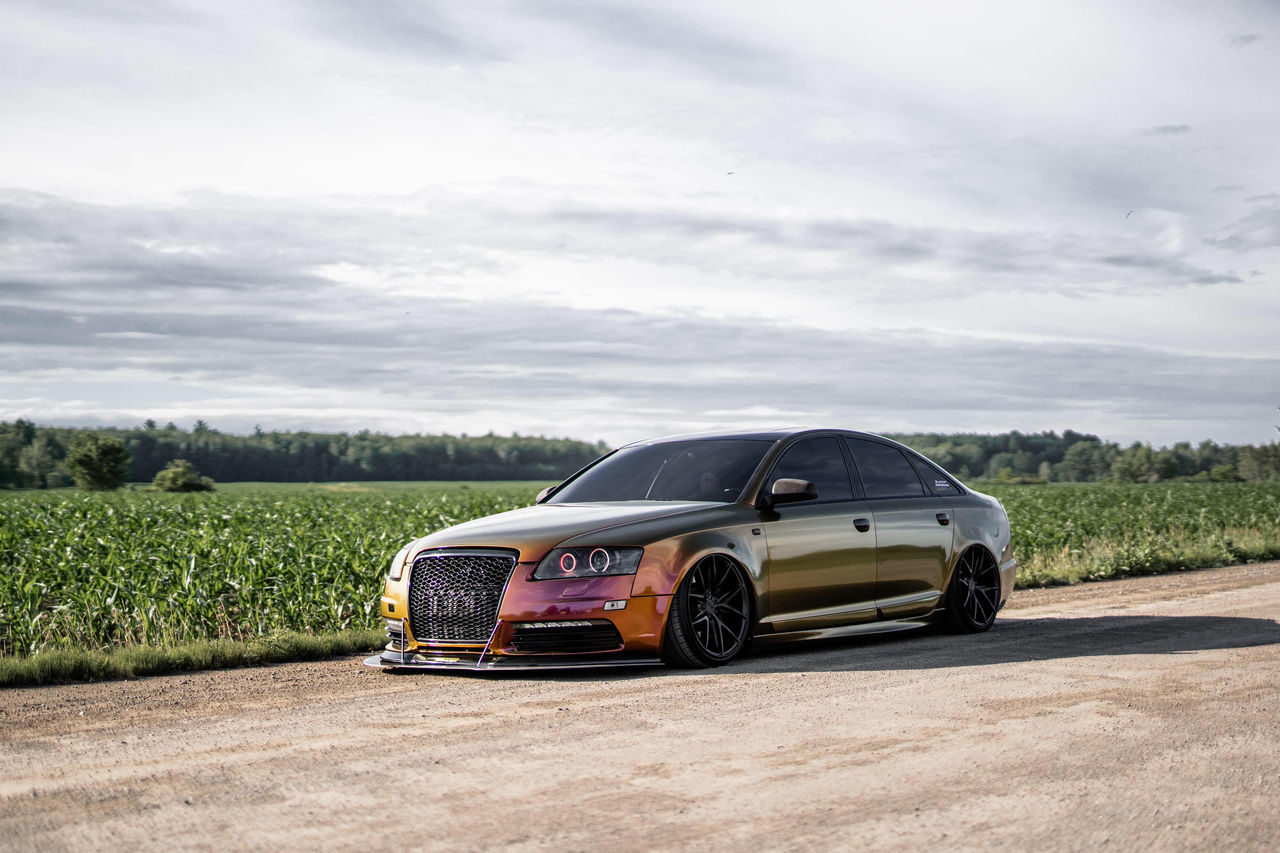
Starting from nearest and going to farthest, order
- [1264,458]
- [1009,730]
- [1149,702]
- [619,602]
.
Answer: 1. [1009,730]
2. [1149,702]
3. [619,602]
4. [1264,458]

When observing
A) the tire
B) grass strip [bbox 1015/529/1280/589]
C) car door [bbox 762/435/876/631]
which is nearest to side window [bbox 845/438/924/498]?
car door [bbox 762/435/876/631]

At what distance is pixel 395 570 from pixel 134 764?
11.2 ft

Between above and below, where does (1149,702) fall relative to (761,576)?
below

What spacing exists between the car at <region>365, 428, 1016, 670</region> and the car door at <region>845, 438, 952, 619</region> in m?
0.02

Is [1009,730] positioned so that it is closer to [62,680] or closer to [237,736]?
[237,736]

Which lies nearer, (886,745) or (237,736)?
(886,745)

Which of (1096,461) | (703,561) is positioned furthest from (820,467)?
(1096,461)

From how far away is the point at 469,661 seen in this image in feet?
27.2

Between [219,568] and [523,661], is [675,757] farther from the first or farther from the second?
[219,568]

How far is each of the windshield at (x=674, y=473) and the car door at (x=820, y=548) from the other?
0.29 metres

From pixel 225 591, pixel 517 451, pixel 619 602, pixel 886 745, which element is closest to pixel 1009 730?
pixel 886 745

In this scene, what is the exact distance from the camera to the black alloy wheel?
10.7 m

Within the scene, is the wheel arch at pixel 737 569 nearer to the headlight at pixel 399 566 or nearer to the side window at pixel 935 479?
the headlight at pixel 399 566

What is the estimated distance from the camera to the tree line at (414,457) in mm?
87375
